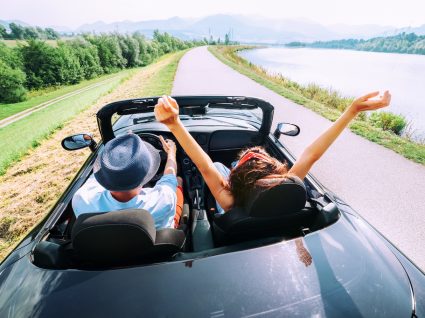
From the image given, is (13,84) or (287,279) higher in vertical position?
(287,279)

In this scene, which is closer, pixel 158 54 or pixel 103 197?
pixel 103 197

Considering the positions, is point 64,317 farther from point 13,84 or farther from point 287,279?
point 13,84

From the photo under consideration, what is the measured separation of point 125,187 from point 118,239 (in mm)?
355

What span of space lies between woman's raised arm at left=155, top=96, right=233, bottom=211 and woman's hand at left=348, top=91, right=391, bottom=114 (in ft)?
3.22

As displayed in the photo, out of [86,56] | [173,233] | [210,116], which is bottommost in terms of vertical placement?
[86,56]

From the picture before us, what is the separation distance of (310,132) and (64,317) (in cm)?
687

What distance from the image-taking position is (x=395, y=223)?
368 centimetres

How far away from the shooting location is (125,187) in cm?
159

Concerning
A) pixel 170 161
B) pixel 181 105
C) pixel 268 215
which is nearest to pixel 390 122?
pixel 181 105

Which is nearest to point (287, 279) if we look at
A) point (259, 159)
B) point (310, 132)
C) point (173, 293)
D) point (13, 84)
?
point (173, 293)

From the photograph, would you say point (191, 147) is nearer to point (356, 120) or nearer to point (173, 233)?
point (173, 233)

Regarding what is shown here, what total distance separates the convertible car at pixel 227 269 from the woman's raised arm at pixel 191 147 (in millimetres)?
173

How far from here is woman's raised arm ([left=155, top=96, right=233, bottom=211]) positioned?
5.14ft

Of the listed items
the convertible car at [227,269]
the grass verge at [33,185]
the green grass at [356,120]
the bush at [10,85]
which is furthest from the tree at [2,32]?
the convertible car at [227,269]
